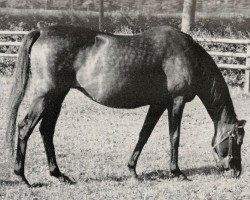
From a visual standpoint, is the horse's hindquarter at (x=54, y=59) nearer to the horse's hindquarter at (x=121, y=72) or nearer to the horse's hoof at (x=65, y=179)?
the horse's hindquarter at (x=121, y=72)

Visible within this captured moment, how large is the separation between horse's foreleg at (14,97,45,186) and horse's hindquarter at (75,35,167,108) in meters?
0.56

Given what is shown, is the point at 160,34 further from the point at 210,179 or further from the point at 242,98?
the point at 242,98

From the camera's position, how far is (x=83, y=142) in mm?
9359

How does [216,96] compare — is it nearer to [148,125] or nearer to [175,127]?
[175,127]

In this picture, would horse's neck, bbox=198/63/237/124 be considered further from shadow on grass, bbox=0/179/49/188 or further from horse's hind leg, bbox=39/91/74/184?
shadow on grass, bbox=0/179/49/188

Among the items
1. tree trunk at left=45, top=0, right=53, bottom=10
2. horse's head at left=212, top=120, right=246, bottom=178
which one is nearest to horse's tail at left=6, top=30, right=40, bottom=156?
horse's head at left=212, top=120, right=246, bottom=178

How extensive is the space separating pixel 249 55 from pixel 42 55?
28.2ft

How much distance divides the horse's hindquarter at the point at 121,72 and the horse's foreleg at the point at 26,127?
56cm

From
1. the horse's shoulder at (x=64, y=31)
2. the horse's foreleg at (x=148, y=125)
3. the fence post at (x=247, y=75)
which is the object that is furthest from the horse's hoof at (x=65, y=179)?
the fence post at (x=247, y=75)

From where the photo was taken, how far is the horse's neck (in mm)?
7219

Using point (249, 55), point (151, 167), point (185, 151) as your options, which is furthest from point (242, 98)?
point (151, 167)

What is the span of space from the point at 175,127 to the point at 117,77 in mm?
983

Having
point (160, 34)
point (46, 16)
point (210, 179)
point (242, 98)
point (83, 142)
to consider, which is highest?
point (160, 34)

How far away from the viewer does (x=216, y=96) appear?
23.8 feet
